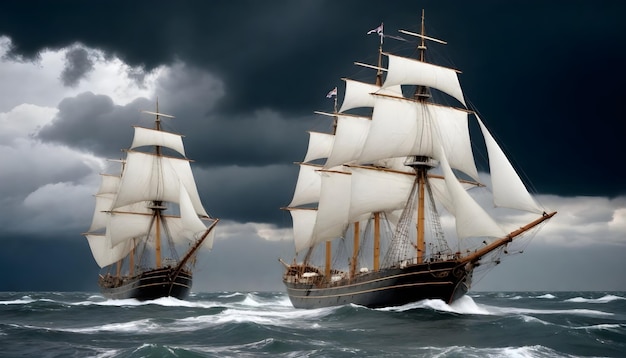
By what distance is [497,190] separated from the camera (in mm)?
54531

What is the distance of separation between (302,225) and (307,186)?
5462mm

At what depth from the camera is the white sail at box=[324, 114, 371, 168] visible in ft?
262

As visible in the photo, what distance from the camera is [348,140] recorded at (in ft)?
272

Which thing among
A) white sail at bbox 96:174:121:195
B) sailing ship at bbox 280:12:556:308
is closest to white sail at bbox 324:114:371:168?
sailing ship at bbox 280:12:556:308

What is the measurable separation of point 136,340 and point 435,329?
18.6m

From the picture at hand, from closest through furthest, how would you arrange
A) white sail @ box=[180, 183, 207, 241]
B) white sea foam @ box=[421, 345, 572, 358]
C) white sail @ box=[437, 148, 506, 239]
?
white sea foam @ box=[421, 345, 572, 358] → white sail @ box=[437, 148, 506, 239] → white sail @ box=[180, 183, 207, 241]

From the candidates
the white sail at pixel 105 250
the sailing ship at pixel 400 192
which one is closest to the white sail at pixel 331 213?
the sailing ship at pixel 400 192

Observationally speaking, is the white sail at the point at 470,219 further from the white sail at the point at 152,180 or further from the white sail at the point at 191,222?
the white sail at the point at 152,180

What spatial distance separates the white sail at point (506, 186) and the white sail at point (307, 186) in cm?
4277

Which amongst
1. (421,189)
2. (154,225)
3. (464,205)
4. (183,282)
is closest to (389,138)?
(421,189)

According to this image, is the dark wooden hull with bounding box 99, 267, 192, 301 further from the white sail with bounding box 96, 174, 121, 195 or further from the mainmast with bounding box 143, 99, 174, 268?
the white sail with bounding box 96, 174, 121, 195

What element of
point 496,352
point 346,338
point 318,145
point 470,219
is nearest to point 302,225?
point 318,145

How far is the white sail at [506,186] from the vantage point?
52969mm

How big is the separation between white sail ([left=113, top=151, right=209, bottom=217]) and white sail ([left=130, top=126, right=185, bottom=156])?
1.94m
